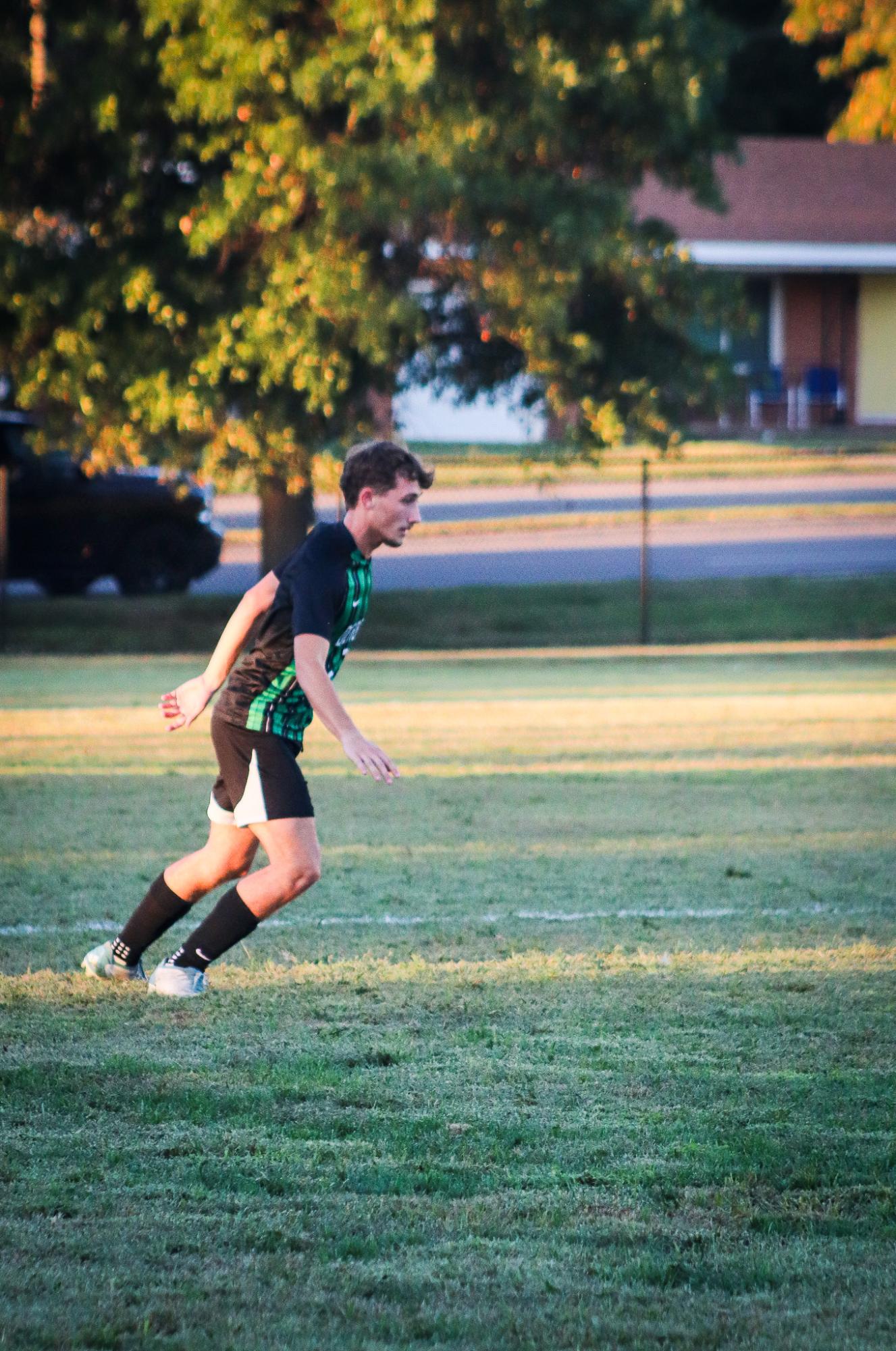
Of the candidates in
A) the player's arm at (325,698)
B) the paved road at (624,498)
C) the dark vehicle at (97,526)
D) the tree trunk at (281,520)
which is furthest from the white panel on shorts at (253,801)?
the paved road at (624,498)

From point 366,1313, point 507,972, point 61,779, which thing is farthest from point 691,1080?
point 61,779

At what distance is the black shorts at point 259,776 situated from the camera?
Answer: 523 centimetres

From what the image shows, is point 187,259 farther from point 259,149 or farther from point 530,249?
point 530,249

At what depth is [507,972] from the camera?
6.02 m

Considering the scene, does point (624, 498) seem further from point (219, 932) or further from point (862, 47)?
point (219, 932)

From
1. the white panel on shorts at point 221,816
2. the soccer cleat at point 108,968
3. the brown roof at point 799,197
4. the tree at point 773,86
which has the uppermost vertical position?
the tree at point 773,86

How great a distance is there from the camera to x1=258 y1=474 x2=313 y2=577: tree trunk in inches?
Answer: 778

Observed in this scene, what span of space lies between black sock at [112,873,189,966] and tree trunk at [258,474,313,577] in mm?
14083

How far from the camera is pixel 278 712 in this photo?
17.3ft

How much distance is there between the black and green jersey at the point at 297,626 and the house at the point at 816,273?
3573 cm

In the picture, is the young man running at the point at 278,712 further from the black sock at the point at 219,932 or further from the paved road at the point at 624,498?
the paved road at the point at 624,498

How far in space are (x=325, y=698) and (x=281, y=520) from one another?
15.2 m

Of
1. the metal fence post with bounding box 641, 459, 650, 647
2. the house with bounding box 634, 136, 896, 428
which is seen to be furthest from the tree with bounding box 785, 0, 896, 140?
the house with bounding box 634, 136, 896, 428

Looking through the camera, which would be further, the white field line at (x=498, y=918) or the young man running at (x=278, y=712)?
the white field line at (x=498, y=918)
